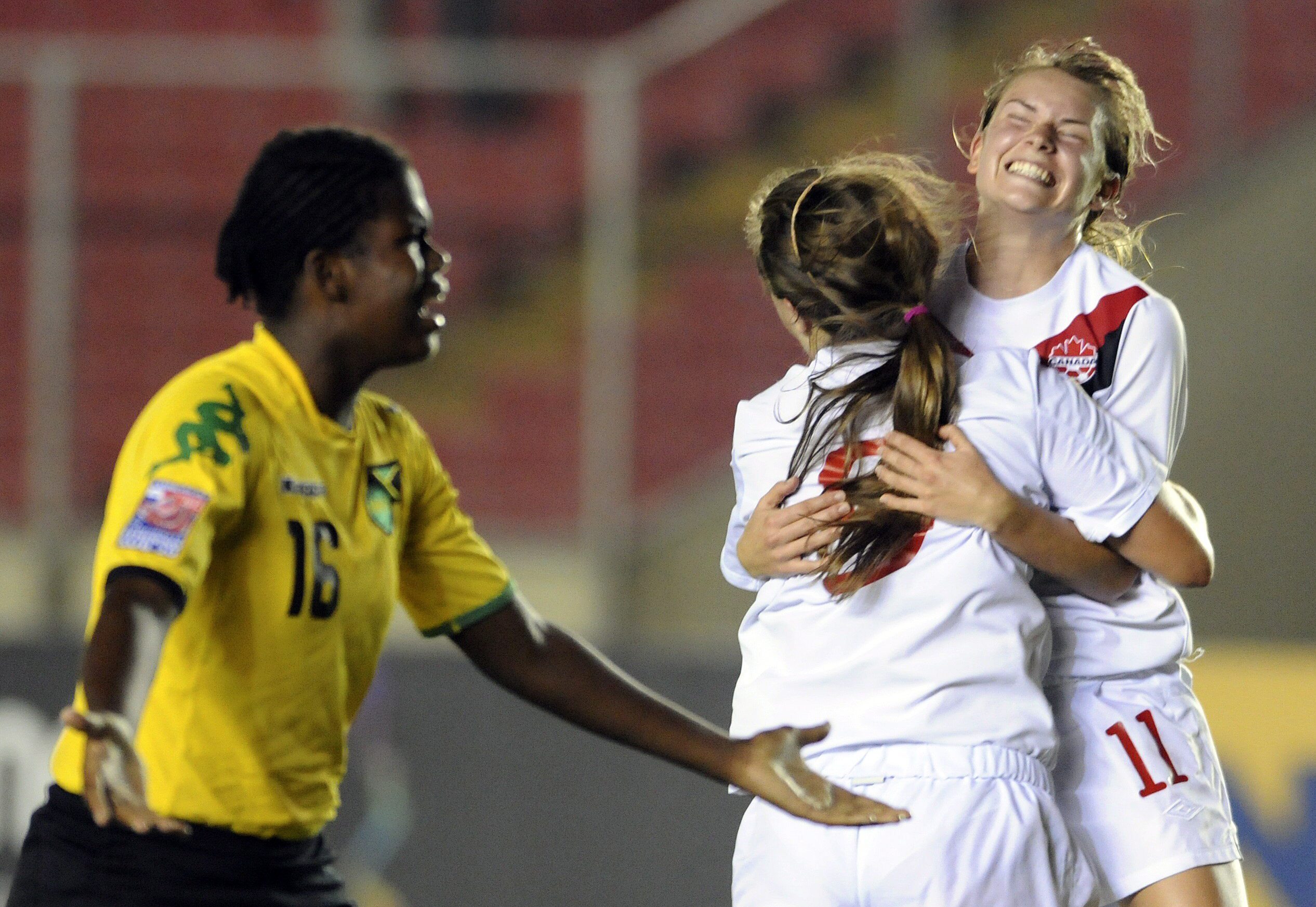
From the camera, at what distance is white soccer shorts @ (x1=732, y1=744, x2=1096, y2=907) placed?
1908 mm

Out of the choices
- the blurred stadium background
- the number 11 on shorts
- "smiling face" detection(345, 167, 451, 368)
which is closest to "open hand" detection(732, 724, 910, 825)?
the number 11 on shorts

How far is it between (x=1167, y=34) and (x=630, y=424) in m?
2.52

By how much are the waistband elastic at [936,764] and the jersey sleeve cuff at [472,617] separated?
0.80m

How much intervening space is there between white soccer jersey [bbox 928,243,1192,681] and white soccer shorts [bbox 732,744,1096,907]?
0.32 meters

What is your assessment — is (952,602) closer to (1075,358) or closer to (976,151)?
(1075,358)

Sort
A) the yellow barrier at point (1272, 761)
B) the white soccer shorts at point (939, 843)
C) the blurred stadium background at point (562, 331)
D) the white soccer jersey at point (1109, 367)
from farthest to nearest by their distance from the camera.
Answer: the blurred stadium background at point (562, 331) < the yellow barrier at point (1272, 761) < the white soccer jersey at point (1109, 367) < the white soccer shorts at point (939, 843)

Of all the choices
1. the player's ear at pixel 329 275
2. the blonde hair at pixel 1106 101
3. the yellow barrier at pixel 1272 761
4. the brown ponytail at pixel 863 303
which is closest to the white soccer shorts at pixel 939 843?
the brown ponytail at pixel 863 303

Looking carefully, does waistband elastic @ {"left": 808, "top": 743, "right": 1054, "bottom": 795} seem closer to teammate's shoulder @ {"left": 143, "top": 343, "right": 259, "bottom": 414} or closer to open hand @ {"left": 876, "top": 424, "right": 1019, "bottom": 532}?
open hand @ {"left": 876, "top": 424, "right": 1019, "bottom": 532}

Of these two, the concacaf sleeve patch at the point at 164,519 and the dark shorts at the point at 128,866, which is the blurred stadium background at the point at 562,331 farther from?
the concacaf sleeve patch at the point at 164,519

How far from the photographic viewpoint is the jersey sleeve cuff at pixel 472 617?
2.63 metres

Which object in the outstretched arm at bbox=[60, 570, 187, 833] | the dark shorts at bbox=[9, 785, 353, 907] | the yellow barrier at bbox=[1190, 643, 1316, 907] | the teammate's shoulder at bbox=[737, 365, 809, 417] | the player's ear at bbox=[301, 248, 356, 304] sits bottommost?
the yellow barrier at bbox=[1190, 643, 1316, 907]

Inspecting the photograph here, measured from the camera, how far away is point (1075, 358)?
2238 millimetres

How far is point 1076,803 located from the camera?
2.30m

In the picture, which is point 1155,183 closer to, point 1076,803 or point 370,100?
point 370,100
